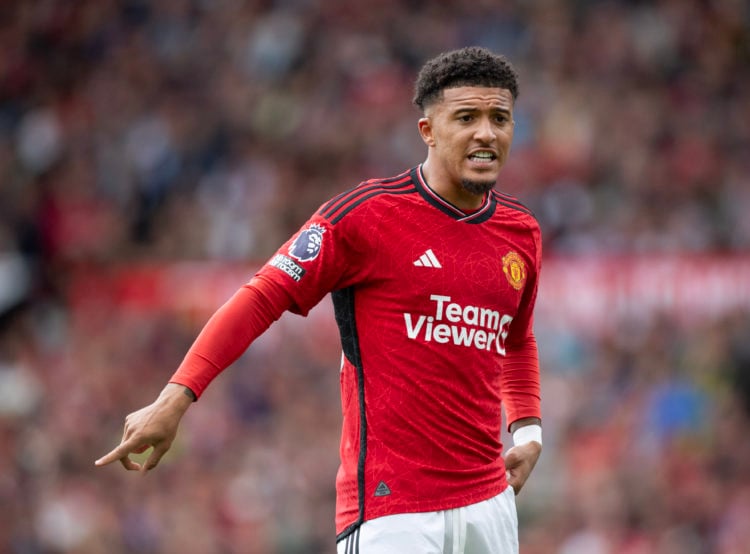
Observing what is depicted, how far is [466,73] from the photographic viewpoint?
4.44 m

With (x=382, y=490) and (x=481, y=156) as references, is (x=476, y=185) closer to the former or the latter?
(x=481, y=156)

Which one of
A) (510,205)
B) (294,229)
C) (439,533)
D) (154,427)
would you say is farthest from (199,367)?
(294,229)

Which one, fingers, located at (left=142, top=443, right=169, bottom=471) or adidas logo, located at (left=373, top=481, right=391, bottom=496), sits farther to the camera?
adidas logo, located at (left=373, top=481, right=391, bottom=496)

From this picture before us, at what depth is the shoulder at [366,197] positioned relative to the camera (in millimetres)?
4340

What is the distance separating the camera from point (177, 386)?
4.02m

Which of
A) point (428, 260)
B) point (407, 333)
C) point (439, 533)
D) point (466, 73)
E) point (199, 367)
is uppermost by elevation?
point (466, 73)

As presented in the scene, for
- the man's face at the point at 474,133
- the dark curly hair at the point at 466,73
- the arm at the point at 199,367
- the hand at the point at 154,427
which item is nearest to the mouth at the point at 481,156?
the man's face at the point at 474,133

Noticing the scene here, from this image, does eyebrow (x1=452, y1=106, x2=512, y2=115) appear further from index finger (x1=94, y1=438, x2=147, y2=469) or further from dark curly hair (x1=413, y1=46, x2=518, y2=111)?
index finger (x1=94, y1=438, x2=147, y2=469)

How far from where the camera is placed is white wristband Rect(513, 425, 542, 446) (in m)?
4.91

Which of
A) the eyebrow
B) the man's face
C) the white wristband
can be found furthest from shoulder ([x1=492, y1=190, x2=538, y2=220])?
the white wristband

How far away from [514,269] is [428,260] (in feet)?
1.15

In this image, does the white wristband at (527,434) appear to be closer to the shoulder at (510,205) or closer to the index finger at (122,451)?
the shoulder at (510,205)

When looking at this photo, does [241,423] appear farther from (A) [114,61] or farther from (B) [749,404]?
(A) [114,61]

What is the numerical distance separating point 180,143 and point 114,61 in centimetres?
208
